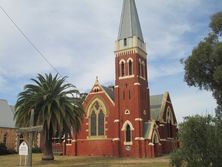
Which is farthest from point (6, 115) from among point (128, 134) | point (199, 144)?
point (199, 144)

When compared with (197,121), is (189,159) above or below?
below

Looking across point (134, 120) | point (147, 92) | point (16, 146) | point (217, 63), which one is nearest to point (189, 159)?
point (217, 63)

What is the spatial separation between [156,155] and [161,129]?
6629mm

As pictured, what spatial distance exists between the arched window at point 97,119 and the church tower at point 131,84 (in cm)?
338

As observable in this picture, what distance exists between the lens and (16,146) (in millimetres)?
79562

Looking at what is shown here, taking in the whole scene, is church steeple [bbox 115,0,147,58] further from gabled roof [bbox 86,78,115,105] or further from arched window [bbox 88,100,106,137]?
arched window [bbox 88,100,106,137]

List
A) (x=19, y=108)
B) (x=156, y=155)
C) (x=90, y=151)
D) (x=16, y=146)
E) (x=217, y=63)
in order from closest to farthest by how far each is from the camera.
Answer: (x=217, y=63), (x=19, y=108), (x=156, y=155), (x=90, y=151), (x=16, y=146)

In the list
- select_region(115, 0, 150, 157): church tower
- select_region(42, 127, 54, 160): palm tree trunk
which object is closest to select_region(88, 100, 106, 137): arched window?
select_region(115, 0, 150, 157): church tower

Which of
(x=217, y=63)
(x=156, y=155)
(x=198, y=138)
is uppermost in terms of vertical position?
(x=217, y=63)

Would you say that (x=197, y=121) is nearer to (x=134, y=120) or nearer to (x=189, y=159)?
(x=189, y=159)

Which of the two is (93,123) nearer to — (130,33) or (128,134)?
(128,134)

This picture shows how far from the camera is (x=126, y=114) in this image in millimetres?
55656

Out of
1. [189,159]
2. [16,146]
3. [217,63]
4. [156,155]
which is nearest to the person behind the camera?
[189,159]

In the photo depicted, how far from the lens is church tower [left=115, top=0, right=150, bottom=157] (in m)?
54.2
